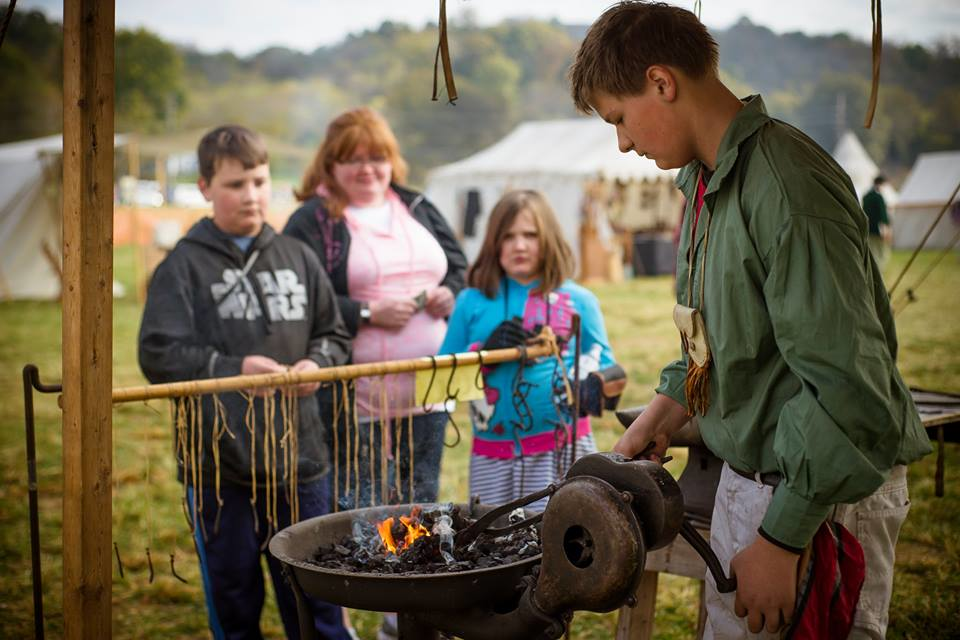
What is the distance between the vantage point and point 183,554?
4.71 metres

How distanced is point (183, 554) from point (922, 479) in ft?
14.2

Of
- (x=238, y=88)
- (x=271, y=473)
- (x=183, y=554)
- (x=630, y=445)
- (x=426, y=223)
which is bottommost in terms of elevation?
(x=183, y=554)

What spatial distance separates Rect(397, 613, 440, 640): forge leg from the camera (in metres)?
2.23

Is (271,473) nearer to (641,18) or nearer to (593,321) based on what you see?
(593,321)

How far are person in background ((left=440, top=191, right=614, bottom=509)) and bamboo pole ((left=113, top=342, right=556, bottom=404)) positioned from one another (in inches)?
4.4

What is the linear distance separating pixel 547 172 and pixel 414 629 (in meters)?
14.1

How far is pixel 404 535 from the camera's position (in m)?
2.46

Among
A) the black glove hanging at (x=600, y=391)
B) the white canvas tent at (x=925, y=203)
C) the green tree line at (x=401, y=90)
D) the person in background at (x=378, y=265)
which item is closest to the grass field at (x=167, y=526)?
the person in background at (x=378, y=265)

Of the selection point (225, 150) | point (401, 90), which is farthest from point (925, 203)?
point (401, 90)

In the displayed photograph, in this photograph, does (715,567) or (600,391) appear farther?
(600,391)

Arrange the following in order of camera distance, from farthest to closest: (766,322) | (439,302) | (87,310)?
(439,302) < (87,310) < (766,322)

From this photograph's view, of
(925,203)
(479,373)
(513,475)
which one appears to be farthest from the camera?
(925,203)

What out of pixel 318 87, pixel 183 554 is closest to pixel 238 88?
pixel 318 87

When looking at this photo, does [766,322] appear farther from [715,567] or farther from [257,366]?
[257,366]
